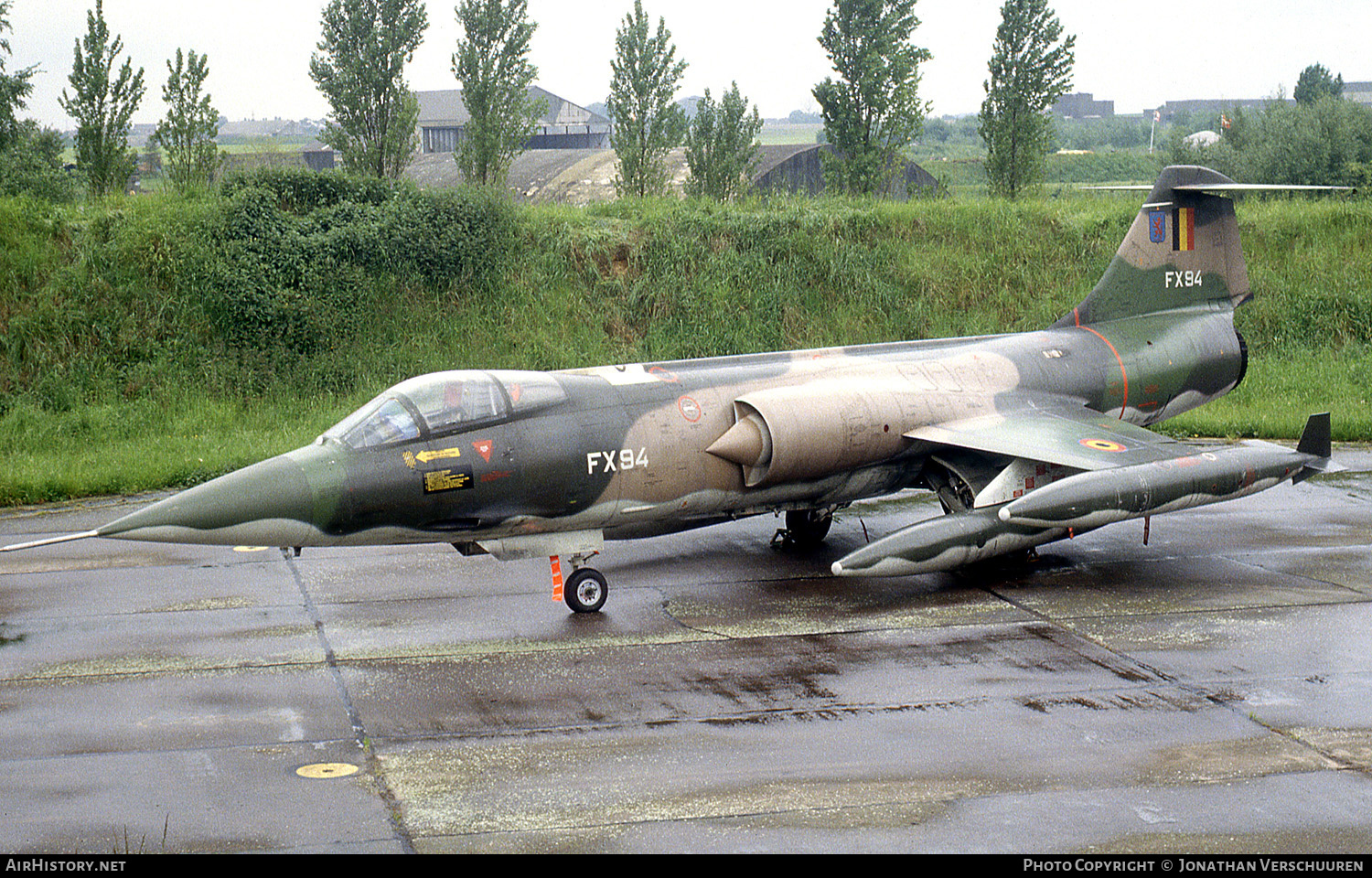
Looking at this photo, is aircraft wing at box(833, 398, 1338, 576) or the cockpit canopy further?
aircraft wing at box(833, 398, 1338, 576)

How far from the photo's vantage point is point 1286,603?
465 inches

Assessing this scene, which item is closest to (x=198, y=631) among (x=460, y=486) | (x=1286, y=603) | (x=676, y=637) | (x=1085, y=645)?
(x=460, y=486)

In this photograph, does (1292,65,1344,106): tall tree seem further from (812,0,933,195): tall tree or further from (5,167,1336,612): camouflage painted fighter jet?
(5,167,1336,612): camouflage painted fighter jet

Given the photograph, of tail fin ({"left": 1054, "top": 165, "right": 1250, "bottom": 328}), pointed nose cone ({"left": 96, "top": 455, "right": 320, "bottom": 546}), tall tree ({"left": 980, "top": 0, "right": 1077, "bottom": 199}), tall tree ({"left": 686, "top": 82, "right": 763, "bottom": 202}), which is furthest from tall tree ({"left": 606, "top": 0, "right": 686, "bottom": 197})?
A: pointed nose cone ({"left": 96, "top": 455, "right": 320, "bottom": 546})

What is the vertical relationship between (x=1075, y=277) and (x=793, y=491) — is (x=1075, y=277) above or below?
above

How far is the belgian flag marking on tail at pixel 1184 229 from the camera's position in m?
15.8

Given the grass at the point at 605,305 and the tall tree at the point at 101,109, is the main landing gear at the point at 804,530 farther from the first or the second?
the tall tree at the point at 101,109

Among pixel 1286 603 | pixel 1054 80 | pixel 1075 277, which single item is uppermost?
pixel 1054 80

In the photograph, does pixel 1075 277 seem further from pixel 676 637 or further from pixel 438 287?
pixel 676 637

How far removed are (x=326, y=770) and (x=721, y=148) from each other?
81.6 ft

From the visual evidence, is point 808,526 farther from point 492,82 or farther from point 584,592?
point 492,82

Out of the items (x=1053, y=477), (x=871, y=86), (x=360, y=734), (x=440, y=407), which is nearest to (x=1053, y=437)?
(x=1053, y=477)

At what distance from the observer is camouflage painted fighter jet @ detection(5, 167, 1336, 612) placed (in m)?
10.6

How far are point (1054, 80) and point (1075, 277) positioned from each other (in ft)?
18.9
